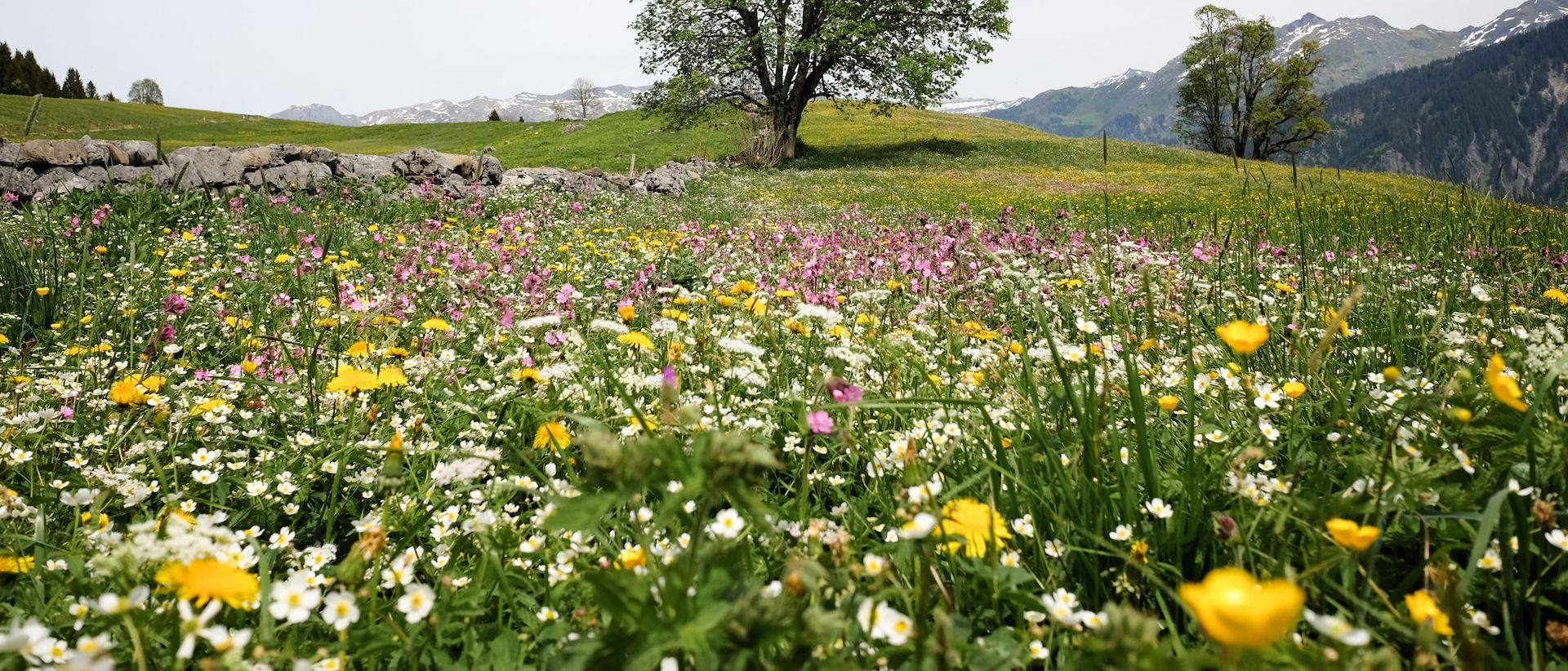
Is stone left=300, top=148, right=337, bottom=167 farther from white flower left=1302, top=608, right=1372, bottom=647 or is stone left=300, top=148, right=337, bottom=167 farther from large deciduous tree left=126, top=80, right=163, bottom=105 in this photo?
large deciduous tree left=126, top=80, right=163, bottom=105

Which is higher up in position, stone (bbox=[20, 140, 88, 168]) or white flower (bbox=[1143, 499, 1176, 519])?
stone (bbox=[20, 140, 88, 168])

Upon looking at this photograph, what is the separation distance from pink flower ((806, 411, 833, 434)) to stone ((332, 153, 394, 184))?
1359cm

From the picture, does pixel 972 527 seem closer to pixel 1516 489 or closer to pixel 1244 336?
pixel 1244 336

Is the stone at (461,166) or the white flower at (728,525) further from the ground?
the stone at (461,166)

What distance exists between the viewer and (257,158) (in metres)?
12.4

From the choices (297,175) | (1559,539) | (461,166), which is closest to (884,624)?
(1559,539)

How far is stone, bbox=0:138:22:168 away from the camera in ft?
33.5

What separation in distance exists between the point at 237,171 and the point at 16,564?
1291cm

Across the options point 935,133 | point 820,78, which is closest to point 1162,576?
point 820,78

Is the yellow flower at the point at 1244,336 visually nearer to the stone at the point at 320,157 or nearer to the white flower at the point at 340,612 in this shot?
the white flower at the point at 340,612

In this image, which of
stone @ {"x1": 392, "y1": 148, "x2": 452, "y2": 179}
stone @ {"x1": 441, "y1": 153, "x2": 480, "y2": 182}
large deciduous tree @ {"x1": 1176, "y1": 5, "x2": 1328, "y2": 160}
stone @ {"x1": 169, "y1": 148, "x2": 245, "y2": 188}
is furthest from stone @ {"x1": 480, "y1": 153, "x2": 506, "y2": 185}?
large deciduous tree @ {"x1": 1176, "y1": 5, "x2": 1328, "y2": 160}

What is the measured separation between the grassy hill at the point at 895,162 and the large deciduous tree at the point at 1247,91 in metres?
24.7

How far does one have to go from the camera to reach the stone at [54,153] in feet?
33.8

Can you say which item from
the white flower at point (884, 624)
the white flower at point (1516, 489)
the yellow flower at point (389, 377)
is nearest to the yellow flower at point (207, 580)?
the white flower at point (884, 624)
